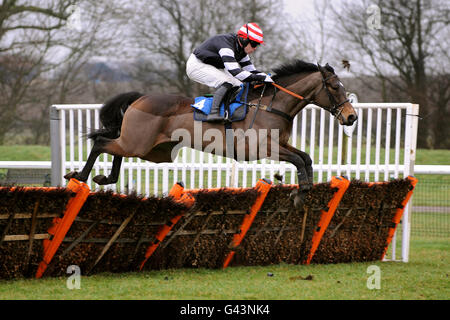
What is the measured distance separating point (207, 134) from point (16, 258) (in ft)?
7.16

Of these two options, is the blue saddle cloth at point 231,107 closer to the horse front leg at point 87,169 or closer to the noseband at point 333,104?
the noseband at point 333,104

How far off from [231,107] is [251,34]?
756mm

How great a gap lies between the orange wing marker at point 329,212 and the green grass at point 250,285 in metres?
0.24

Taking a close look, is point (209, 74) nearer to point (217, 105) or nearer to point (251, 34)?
point (217, 105)

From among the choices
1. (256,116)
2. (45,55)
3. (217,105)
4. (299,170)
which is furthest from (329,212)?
(45,55)

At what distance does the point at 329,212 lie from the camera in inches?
241

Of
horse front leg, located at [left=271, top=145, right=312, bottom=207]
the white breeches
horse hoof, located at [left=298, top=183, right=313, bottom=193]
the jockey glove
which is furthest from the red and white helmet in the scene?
horse hoof, located at [left=298, top=183, right=313, bottom=193]

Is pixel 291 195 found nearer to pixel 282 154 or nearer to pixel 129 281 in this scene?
pixel 282 154

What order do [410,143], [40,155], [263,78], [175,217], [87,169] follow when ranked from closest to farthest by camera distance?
[175,217] < [263,78] < [87,169] < [410,143] < [40,155]

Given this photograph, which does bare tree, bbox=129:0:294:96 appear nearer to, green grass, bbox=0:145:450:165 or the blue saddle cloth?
green grass, bbox=0:145:450:165

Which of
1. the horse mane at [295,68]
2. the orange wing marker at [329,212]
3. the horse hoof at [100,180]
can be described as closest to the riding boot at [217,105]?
the horse mane at [295,68]

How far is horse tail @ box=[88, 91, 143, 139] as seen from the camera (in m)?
6.14
